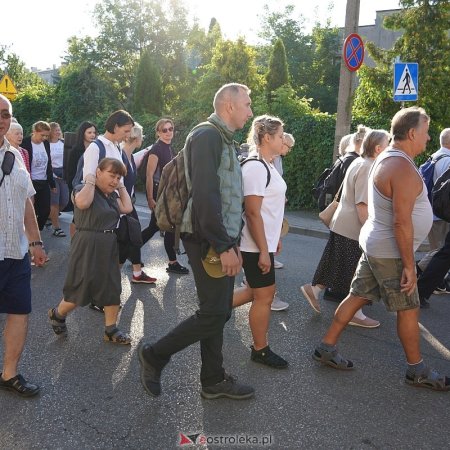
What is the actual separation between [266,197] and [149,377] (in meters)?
1.39

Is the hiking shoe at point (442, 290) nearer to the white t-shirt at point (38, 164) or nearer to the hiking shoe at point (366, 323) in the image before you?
the hiking shoe at point (366, 323)

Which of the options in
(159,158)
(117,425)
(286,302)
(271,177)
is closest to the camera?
(117,425)

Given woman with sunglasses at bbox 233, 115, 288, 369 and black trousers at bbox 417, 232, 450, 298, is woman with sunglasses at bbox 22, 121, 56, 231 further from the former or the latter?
black trousers at bbox 417, 232, 450, 298

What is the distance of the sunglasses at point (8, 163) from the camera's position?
131 inches

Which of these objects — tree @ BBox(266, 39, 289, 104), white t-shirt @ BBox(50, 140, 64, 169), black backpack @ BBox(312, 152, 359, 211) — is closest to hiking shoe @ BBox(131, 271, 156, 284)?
black backpack @ BBox(312, 152, 359, 211)

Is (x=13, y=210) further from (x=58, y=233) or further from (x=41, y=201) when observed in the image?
(x=58, y=233)

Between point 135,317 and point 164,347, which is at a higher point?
point 164,347

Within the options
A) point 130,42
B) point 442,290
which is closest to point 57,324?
point 442,290

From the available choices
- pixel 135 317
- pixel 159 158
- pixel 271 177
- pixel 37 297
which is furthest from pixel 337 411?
pixel 159 158

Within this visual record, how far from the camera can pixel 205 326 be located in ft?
10.9

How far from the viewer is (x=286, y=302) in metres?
5.75

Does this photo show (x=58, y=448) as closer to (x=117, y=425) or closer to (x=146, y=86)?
(x=117, y=425)

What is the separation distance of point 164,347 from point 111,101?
98.3 ft

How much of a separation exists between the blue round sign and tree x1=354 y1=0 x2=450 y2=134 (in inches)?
103
